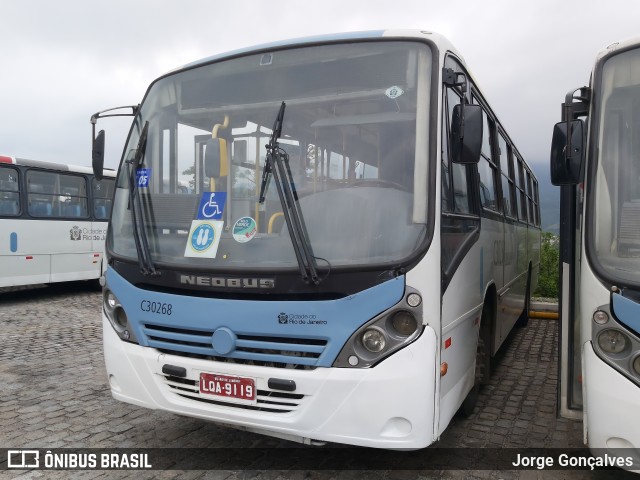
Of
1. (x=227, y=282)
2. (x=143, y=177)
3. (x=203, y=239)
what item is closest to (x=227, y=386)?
(x=227, y=282)

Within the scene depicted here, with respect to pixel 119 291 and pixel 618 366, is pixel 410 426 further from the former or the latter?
pixel 119 291

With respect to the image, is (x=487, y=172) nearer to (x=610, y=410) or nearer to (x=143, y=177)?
(x=610, y=410)

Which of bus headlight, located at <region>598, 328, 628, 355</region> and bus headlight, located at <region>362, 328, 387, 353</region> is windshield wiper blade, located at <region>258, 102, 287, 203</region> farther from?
bus headlight, located at <region>598, 328, 628, 355</region>

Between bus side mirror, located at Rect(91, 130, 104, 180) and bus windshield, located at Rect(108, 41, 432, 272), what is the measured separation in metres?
0.71

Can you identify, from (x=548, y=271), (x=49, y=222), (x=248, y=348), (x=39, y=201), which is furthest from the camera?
(x=548, y=271)

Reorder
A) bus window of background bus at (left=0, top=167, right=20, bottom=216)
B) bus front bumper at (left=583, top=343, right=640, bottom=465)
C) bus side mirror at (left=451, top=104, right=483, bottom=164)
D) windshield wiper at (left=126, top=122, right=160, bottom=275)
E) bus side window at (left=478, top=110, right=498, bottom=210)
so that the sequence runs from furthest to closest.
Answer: bus window of background bus at (left=0, top=167, right=20, bottom=216), bus side window at (left=478, top=110, right=498, bottom=210), windshield wiper at (left=126, top=122, right=160, bottom=275), bus side mirror at (left=451, top=104, right=483, bottom=164), bus front bumper at (left=583, top=343, right=640, bottom=465)

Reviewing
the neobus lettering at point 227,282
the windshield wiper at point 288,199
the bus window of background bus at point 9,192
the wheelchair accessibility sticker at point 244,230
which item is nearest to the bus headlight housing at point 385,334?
the windshield wiper at point 288,199

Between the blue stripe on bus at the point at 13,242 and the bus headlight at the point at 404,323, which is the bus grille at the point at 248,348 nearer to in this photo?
the bus headlight at the point at 404,323

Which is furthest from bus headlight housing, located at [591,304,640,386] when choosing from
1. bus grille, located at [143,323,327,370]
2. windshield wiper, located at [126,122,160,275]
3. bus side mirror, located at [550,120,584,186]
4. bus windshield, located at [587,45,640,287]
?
windshield wiper, located at [126,122,160,275]

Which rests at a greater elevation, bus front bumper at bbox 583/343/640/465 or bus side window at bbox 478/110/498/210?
Answer: bus side window at bbox 478/110/498/210

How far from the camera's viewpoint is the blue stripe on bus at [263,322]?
10.7 feet

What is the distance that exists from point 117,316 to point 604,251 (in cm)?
319

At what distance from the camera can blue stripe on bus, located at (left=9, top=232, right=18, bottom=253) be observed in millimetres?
11852

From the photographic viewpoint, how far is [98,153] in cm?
484
